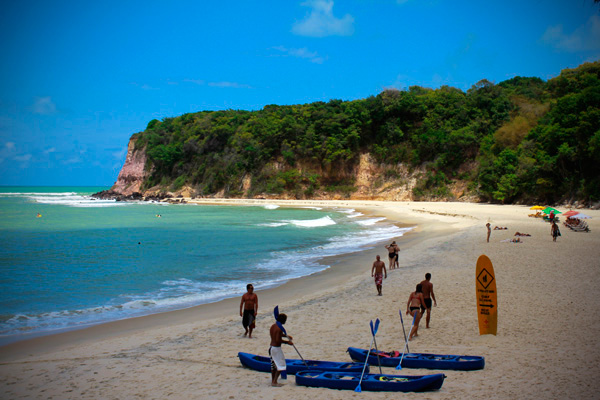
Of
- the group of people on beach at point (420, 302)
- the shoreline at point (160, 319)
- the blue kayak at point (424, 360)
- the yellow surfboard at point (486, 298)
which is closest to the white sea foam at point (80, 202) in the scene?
the shoreline at point (160, 319)

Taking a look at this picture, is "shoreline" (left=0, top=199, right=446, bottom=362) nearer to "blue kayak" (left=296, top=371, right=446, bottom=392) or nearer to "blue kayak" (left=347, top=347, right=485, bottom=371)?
"blue kayak" (left=347, top=347, right=485, bottom=371)

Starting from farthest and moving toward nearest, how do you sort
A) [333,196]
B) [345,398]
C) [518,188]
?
[333,196] → [518,188] → [345,398]

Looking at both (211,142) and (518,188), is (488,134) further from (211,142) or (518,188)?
(211,142)

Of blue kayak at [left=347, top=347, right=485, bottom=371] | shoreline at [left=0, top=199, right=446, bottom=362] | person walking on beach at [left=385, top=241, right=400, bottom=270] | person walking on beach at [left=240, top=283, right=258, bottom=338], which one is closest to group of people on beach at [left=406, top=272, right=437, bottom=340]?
blue kayak at [left=347, top=347, right=485, bottom=371]

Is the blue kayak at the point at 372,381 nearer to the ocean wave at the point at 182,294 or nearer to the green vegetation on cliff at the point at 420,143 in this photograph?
the ocean wave at the point at 182,294

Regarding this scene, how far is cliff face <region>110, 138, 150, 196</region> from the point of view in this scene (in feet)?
292

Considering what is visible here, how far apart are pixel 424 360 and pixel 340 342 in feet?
5.84

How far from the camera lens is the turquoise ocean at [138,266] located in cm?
1005

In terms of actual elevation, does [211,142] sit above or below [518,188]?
above

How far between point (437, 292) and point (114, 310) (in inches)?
329

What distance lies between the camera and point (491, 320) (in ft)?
22.9

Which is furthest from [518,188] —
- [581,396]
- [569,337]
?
[581,396]

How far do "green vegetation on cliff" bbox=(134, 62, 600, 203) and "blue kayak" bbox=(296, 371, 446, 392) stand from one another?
109 ft

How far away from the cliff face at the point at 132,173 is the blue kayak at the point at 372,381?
89458 mm
